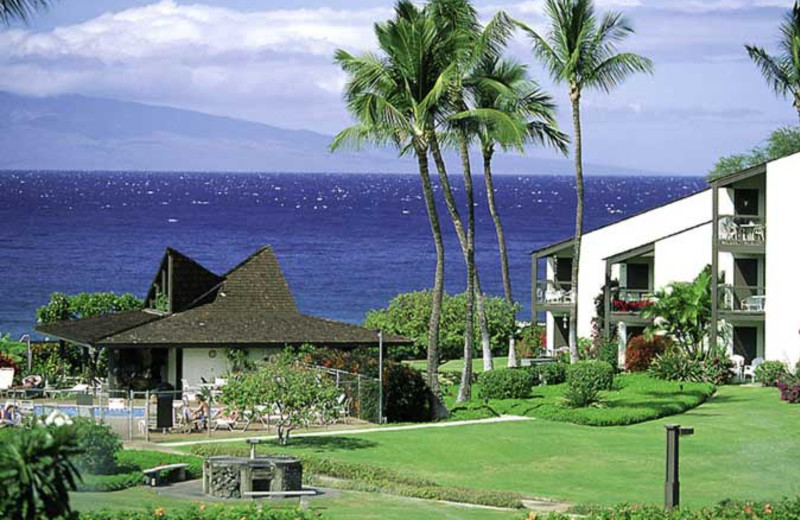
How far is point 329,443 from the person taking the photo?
103 feet

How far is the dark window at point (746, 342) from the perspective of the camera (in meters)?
46.8

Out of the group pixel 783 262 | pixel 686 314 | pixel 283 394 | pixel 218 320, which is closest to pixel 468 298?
pixel 218 320

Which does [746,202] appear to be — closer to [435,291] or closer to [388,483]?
[435,291]

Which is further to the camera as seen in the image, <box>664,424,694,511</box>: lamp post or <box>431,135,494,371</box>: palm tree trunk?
<box>431,135,494,371</box>: palm tree trunk

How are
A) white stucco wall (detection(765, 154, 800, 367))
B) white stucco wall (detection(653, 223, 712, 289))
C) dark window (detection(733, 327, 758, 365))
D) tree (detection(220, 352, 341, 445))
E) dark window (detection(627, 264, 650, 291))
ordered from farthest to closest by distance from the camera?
dark window (detection(627, 264, 650, 291)) → white stucco wall (detection(653, 223, 712, 289)) → dark window (detection(733, 327, 758, 365)) → white stucco wall (detection(765, 154, 800, 367)) → tree (detection(220, 352, 341, 445))

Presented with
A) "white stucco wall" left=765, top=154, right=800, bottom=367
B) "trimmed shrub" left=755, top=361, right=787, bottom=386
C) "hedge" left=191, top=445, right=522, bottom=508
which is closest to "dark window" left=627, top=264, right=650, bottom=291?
"white stucco wall" left=765, top=154, right=800, bottom=367

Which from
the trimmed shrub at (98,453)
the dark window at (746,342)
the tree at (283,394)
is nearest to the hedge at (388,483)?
the tree at (283,394)

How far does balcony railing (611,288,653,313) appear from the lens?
49.6 m

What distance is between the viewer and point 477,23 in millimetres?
46375

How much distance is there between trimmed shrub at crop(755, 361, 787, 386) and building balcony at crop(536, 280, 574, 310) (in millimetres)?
10173

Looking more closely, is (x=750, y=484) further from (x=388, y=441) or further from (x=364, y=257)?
(x=364, y=257)

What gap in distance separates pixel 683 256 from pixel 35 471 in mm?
38587

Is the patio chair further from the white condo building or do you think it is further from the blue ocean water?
the blue ocean water

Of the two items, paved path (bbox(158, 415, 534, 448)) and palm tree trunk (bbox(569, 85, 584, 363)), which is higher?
palm tree trunk (bbox(569, 85, 584, 363))
